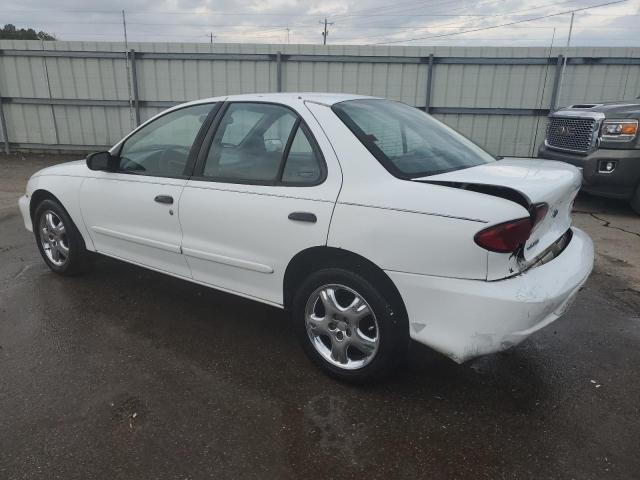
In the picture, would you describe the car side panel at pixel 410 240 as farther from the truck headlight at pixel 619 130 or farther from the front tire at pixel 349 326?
the truck headlight at pixel 619 130

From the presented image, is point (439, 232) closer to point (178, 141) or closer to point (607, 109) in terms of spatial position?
point (178, 141)

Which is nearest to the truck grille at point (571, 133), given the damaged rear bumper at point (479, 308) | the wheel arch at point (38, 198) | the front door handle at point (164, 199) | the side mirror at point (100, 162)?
the damaged rear bumper at point (479, 308)

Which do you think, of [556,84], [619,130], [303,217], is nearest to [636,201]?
[619,130]

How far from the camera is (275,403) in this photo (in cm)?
267

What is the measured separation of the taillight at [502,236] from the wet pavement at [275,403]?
36.9 inches

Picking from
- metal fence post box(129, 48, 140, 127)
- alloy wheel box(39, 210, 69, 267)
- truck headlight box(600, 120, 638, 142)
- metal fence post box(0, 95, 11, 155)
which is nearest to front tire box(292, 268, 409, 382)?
alloy wheel box(39, 210, 69, 267)

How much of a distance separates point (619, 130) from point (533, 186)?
191 inches

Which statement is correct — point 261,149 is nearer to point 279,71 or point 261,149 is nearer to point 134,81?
point 279,71

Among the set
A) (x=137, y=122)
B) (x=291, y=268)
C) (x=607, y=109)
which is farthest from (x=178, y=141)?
(x=137, y=122)

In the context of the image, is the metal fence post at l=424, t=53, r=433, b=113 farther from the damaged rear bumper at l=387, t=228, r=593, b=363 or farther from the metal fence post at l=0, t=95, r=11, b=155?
the metal fence post at l=0, t=95, r=11, b=155

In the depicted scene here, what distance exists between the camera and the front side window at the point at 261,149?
2824mm

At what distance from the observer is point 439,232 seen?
230cm

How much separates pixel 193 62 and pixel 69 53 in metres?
2.68

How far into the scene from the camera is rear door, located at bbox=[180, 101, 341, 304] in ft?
8.90
